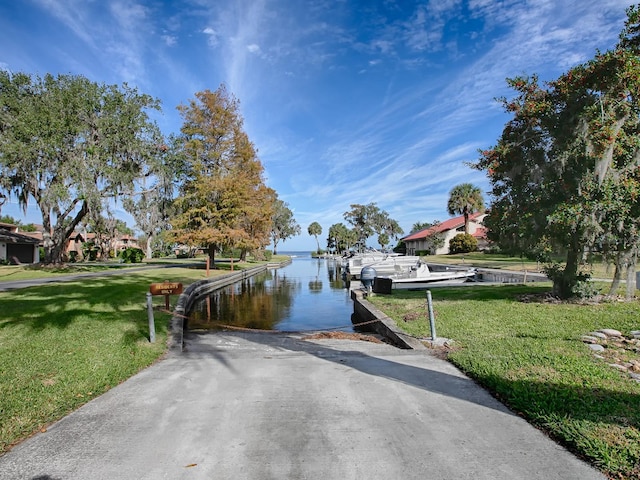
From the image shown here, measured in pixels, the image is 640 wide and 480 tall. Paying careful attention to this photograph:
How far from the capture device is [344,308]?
16.0 m

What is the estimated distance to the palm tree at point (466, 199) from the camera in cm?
5003

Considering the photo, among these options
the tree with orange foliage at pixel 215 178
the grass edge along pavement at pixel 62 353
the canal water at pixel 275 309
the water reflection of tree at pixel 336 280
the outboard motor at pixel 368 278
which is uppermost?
the tree with orange foliage at pixel 215 178

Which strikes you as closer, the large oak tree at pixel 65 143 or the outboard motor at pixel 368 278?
the outboard motor at pixel 368 278

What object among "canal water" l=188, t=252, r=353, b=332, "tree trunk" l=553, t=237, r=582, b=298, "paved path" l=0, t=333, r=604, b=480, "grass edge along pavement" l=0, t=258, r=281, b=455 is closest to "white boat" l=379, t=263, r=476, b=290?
"canal water" l=188, t=252, r=353, b=332

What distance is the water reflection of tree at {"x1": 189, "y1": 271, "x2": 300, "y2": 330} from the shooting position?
41.3ft

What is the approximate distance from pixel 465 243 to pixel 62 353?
154 feet

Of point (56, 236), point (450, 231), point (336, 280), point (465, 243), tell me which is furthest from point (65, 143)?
point (450, 231)

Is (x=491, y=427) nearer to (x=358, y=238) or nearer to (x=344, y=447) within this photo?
(x=344, y=447)

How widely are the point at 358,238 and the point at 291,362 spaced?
85.3m

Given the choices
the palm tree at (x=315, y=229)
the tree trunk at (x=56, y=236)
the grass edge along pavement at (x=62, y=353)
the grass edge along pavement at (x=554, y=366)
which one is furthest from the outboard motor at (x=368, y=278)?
the palm tree at (x=315, y=229)

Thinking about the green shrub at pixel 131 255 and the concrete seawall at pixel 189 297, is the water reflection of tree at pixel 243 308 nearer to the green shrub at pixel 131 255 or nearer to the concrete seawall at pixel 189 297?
the concrete seawall at pixel 189 297

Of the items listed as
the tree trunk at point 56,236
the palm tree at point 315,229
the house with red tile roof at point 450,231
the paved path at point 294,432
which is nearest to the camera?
the paved path at point 294,432

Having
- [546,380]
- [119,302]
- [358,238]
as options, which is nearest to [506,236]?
[546,380]

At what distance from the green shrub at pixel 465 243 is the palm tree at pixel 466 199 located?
3700 mm
